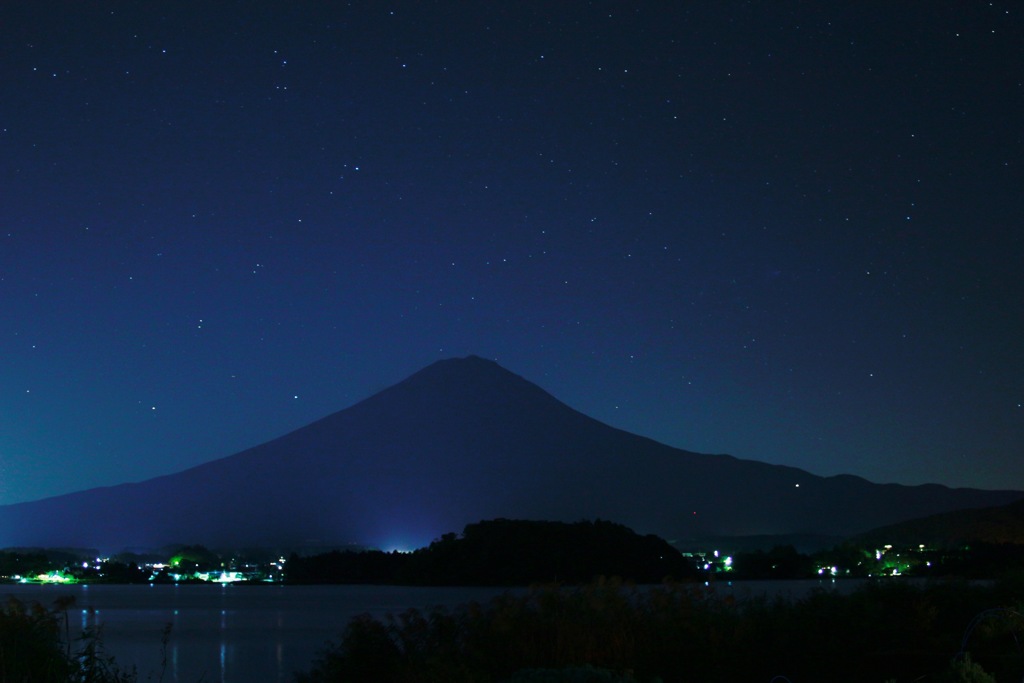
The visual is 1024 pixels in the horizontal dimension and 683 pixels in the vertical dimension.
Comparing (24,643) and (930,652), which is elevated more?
(24,643)

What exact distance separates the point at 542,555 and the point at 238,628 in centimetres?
1862

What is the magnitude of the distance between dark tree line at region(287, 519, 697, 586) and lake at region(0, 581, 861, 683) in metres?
1.56

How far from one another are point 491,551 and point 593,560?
5.33 m

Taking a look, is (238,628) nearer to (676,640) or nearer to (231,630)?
(231,630)

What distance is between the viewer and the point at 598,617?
1268 centimetres

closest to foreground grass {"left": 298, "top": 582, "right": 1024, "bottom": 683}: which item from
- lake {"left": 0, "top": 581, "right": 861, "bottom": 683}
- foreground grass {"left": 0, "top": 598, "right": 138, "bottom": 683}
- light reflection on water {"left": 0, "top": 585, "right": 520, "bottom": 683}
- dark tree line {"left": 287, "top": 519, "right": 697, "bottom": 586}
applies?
lake {"left": 0, "top": 581, "right": 861, "bottom": 683}

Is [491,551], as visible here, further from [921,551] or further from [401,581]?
[921,551]

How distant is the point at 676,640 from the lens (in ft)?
41.1

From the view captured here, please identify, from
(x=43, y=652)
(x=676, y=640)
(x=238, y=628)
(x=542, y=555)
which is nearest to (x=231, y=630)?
(x=238, y=628)

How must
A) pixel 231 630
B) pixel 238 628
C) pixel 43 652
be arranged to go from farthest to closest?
pixel 238 628, pixel 231 630, pixel 43 652

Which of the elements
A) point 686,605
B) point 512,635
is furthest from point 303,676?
point 686,605

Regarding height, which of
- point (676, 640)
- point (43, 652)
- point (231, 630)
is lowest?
point (231, 630)

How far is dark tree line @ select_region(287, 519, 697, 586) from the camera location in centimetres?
5709

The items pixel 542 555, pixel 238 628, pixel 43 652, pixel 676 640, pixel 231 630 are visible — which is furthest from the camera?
pixel 542 555
